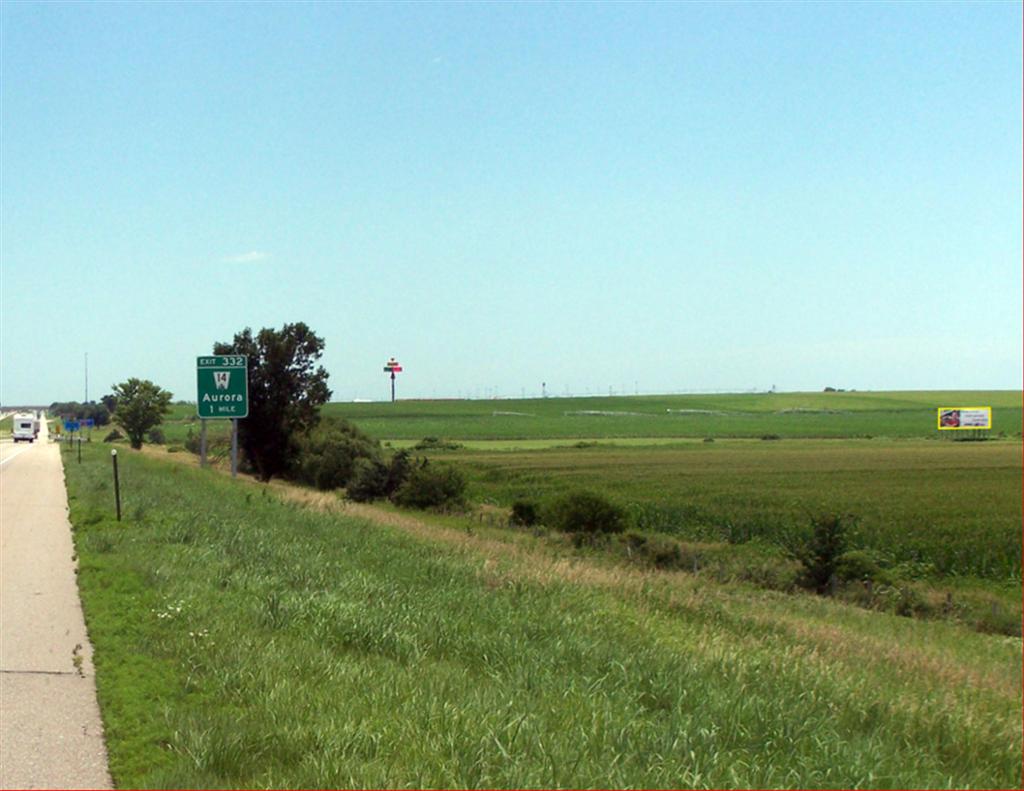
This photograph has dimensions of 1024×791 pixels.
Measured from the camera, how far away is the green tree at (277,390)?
164ft

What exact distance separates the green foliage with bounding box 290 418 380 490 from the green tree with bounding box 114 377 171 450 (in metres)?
28.7

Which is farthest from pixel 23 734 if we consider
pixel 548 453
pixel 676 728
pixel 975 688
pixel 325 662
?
pixel 548 453

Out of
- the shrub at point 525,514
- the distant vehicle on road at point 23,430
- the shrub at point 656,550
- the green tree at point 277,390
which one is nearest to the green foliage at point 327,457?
the green tree at point 277,390

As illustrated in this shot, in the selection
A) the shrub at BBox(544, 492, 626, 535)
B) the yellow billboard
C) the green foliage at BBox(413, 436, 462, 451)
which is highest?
the yellow billboard

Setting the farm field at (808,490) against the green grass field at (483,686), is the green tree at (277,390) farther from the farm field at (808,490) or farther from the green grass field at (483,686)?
the green grass field at (483,686)

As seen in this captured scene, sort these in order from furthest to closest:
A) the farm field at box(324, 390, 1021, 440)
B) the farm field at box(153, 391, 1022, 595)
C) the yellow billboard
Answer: the yellow billboard, the farm field at box(324, 390, 1021, 440), the farm field at box(153, 391, 1022, 595)

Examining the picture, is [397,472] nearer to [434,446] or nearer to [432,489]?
[432,489]

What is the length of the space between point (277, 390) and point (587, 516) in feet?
72.4

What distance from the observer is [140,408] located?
3095 inches

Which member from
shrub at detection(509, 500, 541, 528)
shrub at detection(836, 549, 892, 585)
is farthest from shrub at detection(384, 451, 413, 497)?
shrub at detection(836, 549, 892, 585)

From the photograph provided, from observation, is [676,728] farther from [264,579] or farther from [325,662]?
[264,579]

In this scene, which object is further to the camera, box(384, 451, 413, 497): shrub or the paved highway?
box(384, 451, 413, 497): shrub

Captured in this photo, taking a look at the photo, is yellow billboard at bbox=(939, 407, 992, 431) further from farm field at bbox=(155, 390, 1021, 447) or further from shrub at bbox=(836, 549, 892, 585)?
shrub at bbox=(836, 549, 892, 585)

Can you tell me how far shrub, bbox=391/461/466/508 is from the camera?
43.2 metres
